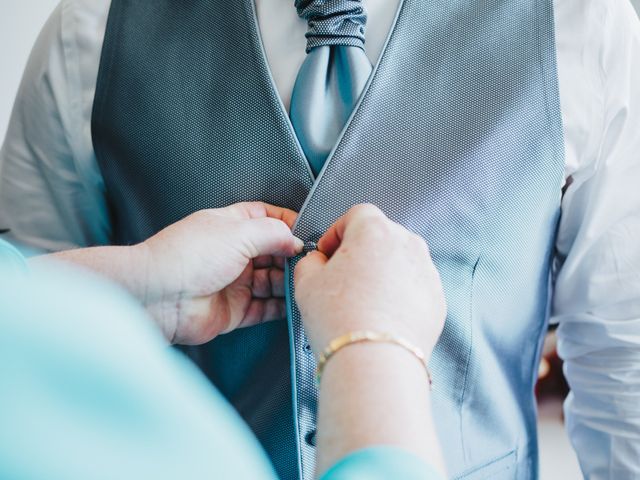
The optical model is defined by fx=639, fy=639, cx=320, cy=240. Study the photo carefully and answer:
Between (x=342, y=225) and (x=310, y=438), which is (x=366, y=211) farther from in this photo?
(x=310, y=438)

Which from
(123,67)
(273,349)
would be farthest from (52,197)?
(273,349)

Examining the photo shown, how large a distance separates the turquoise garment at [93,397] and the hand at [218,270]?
0.33m

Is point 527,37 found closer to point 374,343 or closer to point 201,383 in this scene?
point 374,343

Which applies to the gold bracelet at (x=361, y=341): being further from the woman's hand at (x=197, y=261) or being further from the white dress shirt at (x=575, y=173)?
the white dress shirt at (x=575, y=173)

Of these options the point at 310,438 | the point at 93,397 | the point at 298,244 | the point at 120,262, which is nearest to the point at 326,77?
the point at 298,244

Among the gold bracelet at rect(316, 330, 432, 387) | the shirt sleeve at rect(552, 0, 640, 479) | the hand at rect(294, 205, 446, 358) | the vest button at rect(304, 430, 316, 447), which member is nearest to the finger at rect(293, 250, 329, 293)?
the hand at rect(294, 205, 446, 358)

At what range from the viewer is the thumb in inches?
26.5

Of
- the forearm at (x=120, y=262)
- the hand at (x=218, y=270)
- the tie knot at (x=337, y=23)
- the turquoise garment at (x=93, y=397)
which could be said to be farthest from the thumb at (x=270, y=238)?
the turquoise garment at (x=93, y=397)

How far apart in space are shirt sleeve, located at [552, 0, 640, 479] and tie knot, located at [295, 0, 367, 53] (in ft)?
0.89

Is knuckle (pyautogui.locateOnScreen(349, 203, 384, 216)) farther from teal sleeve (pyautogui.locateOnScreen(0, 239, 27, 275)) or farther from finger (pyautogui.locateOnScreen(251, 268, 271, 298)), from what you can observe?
teal sleeve (pyautogui.locateOnScreen(0, 239, 27, 275))

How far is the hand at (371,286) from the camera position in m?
0.52

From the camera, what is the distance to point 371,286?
539 millimetres

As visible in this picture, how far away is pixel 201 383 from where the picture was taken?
35 cm

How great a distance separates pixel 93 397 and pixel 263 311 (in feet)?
1.49
